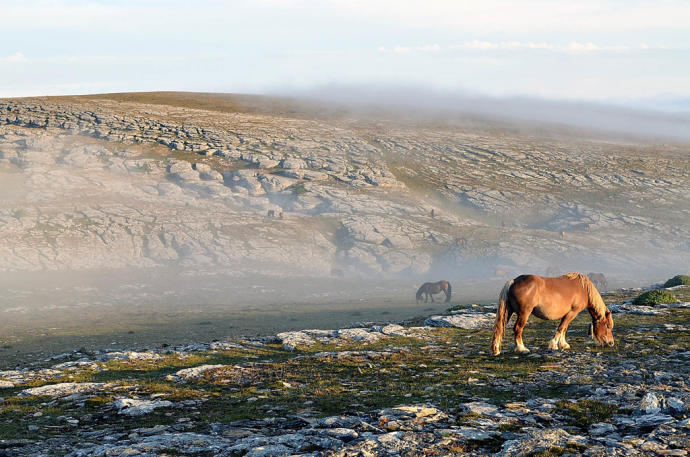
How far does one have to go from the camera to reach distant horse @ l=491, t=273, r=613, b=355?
17.4 metres

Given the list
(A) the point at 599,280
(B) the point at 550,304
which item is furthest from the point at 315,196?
(B) the point at 550,304

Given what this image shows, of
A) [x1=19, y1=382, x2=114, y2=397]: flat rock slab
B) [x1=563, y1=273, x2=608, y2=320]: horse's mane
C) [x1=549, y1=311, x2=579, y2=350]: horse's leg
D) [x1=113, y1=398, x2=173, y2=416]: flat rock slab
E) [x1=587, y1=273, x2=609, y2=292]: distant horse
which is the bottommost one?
[x1=587, y1=273, x2=609, y2=292]: distant horse

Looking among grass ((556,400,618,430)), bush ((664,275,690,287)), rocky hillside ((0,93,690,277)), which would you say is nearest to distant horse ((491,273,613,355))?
grass ((556,400,618,430))

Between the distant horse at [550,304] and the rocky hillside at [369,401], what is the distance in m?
0.74

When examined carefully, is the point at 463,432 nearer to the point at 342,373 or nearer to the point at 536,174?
the point at 342,373

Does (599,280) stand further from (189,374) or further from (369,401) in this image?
(369,401)

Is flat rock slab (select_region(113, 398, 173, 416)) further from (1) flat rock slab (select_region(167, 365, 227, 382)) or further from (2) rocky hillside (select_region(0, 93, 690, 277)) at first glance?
(2) rocky hillside (select_region(0, 93, 690, 277))

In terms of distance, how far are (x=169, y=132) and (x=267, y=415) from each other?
107033 mm

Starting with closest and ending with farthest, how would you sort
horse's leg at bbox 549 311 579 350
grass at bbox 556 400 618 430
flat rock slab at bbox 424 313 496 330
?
grass at bbox 556 400 618 430, horse's leg at bbox 549 311 579 350, flat rock slab at bbox 424 313 496 330

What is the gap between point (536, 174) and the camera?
10675cm

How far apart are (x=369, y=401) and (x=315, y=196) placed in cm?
8032

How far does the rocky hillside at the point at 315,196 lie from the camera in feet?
251

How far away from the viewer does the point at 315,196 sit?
9294cm

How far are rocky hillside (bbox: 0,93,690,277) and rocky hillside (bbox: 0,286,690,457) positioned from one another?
54993 mm
